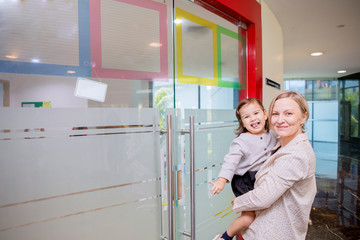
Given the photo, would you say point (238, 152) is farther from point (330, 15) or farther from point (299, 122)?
point (330, 15)

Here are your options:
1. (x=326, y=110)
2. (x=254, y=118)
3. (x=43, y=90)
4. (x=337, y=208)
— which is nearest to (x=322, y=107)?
(x=326, y=110)

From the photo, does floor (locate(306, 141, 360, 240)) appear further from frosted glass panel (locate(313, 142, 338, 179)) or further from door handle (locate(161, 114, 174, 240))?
door handle (locate(161, 114, 174, 240))

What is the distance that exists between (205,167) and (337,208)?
9.29 ft

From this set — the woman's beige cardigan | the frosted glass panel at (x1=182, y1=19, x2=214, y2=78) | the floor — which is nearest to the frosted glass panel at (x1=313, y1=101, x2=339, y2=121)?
the floor

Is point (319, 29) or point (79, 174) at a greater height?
point (319, 29)

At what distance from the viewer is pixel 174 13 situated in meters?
1.71

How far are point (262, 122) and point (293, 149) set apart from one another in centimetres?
43

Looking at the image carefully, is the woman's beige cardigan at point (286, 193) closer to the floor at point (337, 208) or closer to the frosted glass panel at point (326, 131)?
the floor at point (337, 208)

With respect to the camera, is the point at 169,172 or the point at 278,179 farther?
the point at 169,172

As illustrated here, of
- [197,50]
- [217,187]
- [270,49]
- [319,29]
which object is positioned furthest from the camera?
[319,29]

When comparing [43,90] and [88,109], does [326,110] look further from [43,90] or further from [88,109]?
[43,90]

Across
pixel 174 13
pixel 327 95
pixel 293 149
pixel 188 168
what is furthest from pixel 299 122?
pixel 327 95

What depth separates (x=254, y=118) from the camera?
154 centimetres

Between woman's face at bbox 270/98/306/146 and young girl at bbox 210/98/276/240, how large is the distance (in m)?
0.24
